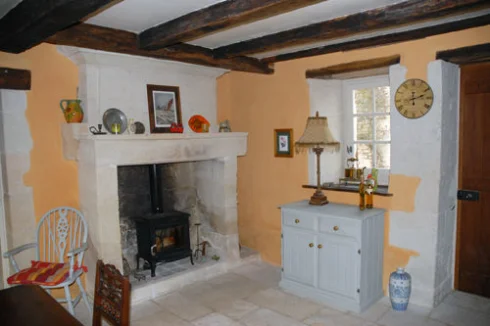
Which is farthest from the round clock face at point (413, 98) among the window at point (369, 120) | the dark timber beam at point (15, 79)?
the dark timber beam at point (15, 79)

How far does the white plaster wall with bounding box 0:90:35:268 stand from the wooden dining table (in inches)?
52.7

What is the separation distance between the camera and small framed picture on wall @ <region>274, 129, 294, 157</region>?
4148 mm

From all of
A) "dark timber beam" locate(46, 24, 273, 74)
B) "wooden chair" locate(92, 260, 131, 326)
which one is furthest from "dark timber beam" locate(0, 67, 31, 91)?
"wooden chair" locate(92, 260, 131, 326)

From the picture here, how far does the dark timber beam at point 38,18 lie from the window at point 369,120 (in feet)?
8.99

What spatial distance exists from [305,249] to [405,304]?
0.95m

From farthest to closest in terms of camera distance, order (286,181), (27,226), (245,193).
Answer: (245,193)
(286,181)
(27,226)

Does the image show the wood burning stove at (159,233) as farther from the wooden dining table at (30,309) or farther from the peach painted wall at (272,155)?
the wooden dining table at (30,309)

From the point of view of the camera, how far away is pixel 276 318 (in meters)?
3.13

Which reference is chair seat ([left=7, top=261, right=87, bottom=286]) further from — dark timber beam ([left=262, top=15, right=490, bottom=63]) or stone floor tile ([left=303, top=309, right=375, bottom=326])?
dark timber beam ([left=262, top=15, right=490, bottom=63])

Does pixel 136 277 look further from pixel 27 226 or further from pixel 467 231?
pixel 467 231

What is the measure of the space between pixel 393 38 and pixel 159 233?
9.60 ft

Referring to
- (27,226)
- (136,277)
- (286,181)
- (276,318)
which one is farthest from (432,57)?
(27,226)

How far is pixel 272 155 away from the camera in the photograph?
14.3 ft

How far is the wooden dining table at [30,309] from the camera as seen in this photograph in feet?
5.75
